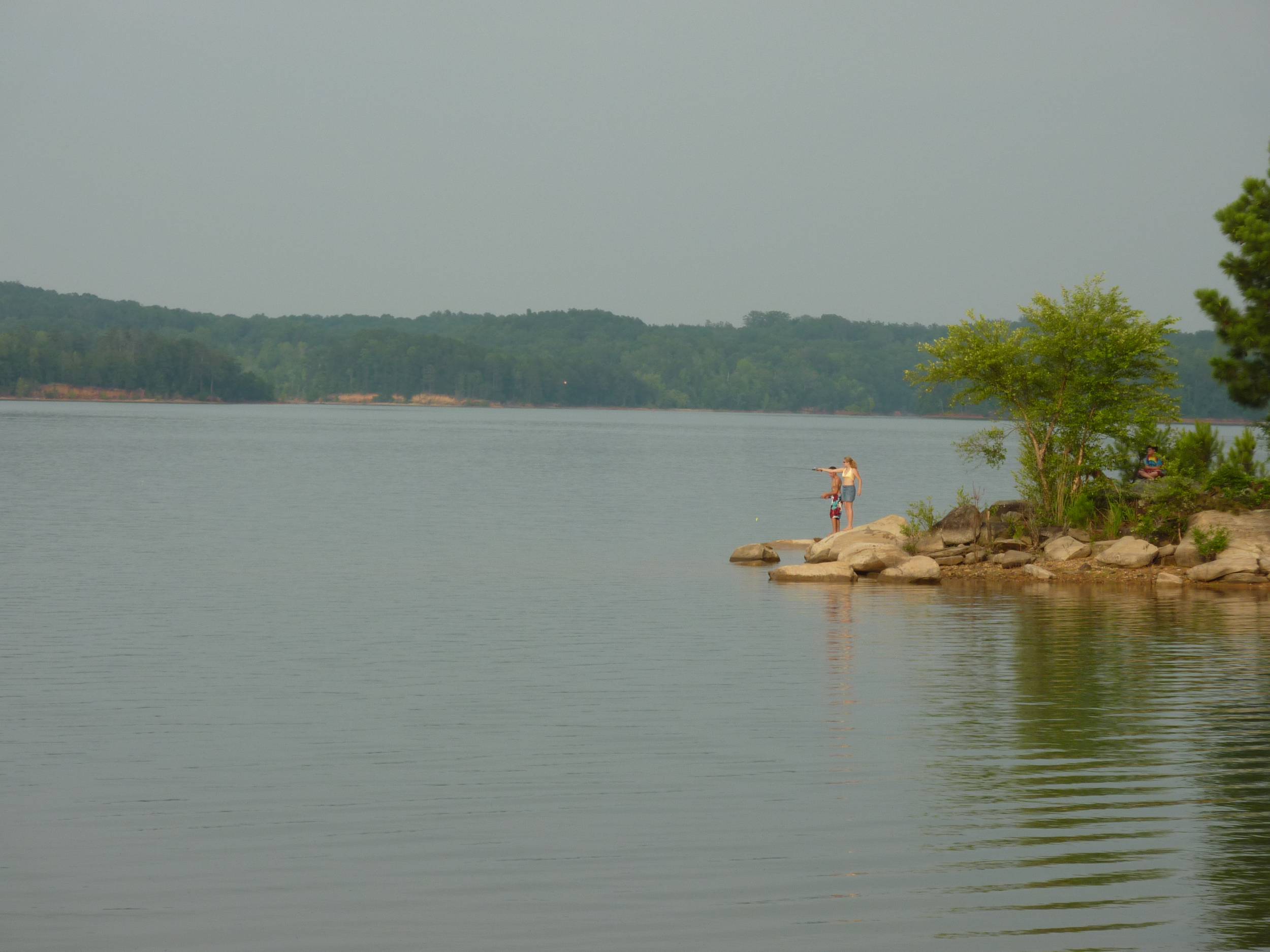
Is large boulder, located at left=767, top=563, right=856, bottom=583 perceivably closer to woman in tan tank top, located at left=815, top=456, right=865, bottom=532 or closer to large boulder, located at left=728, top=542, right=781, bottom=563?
large boulder, located at left=728, top=542, right=781, bottom=563

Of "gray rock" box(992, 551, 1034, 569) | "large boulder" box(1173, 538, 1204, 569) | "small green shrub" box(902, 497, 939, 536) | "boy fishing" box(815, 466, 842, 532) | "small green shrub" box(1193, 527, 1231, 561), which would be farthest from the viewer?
"boy fishing" box(815, 466, 842, 532)

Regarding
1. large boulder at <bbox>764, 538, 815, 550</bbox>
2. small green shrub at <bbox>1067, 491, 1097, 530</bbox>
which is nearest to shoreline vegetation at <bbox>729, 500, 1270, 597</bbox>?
small green shrub at <bbox>1067, 491, 1097, 530</bbox>

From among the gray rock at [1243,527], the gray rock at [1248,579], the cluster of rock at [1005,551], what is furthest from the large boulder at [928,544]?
the gray rock at [1248,579]

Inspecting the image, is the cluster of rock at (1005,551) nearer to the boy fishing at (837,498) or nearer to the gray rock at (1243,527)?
the gray rock at (1243,527)

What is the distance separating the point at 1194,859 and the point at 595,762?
529cm

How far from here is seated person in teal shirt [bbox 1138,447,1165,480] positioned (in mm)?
30766

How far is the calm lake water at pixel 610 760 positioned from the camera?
9.20 m

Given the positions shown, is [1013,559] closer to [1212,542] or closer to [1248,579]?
[1212,542]

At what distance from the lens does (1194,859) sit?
10273mm

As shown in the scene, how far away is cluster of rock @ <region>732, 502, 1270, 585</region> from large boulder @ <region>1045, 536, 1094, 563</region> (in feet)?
0.06

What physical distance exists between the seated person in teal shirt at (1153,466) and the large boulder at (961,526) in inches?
143

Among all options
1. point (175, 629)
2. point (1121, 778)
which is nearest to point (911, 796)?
point (1121, 778)

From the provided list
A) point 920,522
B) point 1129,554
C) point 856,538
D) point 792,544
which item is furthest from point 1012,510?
point 792,544

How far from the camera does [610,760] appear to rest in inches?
524
